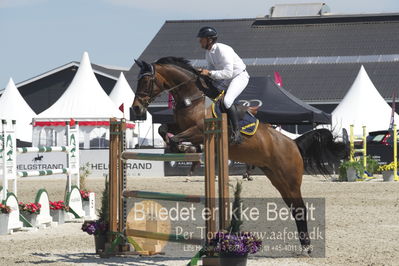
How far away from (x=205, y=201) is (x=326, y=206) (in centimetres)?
648

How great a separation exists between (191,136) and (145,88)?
2.09ft

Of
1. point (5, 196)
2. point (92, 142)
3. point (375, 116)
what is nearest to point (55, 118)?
point (92, 142)

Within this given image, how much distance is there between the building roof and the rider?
1210 inches

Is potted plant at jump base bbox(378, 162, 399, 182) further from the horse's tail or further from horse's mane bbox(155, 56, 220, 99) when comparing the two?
horse's mane bbox(155, 56, 220, 99)

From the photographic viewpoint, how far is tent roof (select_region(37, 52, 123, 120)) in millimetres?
26484

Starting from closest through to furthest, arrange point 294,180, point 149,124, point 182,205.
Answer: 1. point 294,180
2. point 182,205
3. point 149,124

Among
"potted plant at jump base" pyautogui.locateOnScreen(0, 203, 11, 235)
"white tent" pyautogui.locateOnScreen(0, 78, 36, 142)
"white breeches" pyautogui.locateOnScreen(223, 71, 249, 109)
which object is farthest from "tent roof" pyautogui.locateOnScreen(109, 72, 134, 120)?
"white breeches" pyautogui.locateOnScreen(223, 71, 249, 109)

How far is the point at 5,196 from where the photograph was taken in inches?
382

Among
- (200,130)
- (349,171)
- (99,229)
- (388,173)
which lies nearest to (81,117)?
(349,171)

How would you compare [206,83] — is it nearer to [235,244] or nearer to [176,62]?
[176,62]

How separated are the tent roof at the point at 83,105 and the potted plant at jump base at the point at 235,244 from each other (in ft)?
65.7

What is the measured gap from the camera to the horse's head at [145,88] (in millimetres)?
7656

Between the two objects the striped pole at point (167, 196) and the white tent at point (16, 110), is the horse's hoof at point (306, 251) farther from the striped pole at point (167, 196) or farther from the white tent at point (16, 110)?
the white tent at point (16, 110)

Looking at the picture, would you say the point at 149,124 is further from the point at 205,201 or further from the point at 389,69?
the point at 205,201
